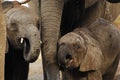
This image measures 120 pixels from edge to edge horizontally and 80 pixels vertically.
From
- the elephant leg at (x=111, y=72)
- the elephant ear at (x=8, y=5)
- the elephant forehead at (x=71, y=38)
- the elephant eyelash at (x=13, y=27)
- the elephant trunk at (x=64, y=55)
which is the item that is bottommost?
the elephant leg at (x=111, y=72)

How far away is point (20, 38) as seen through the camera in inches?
107

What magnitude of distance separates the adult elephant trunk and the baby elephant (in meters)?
0.15

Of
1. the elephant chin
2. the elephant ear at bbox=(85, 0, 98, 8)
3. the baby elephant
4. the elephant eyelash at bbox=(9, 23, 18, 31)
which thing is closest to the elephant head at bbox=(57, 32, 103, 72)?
the baby elephant

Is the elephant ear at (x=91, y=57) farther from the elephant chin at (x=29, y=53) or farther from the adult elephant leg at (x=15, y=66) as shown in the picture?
the adult elephant leg at (x=15, y=66)

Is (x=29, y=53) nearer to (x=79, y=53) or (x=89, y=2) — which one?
(x=79, y=53)

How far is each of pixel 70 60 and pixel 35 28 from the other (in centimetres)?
25

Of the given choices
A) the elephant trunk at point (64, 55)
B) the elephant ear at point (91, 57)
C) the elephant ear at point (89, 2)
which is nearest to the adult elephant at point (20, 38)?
the elephant trunk at point (64, 55)

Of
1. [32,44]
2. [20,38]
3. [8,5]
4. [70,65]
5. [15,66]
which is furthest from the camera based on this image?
[15,66]

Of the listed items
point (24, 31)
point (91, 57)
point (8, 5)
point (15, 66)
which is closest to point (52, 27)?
point (24, 31)

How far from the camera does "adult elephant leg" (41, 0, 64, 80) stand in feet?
8.58

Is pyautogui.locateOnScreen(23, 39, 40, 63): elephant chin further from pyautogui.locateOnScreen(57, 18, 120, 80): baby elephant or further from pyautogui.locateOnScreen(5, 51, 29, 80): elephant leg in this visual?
pyautogui.locateOnScreen(5, 51, 29, 80): elephant leg

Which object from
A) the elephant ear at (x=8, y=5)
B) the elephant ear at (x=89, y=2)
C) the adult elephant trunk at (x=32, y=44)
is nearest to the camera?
the adult elephant trunk at (x=32, y=44)

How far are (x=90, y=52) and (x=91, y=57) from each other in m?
0.03

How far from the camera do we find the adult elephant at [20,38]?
2514 millimetres
